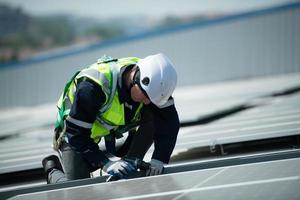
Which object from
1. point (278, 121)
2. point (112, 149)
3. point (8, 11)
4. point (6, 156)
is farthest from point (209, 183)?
point (8, 11)

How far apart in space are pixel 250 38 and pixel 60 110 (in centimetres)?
1570

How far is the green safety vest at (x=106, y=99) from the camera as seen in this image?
16.4 feet

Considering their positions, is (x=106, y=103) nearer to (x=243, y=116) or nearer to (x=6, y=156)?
(x=6, y=156)

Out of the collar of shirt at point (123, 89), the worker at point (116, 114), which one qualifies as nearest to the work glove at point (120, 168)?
the worker at point (116, 114)

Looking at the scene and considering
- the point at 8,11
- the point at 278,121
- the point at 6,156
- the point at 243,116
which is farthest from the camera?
the point at 8,11

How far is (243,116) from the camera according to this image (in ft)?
30.3

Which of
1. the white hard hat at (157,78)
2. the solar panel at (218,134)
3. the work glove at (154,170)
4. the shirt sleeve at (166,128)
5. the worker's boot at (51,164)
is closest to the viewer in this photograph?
the white hard hat at (157,78)

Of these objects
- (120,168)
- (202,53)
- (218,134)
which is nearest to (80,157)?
(120,168)

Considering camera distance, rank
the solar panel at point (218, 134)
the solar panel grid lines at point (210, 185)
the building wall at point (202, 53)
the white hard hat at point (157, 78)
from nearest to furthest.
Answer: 1. the solar panel grid lines at point (210, 185)
2. the white hard hat at point (157, 78)
3. the solar panel at point (218, 134)
4. the building wall at point (202, 53)

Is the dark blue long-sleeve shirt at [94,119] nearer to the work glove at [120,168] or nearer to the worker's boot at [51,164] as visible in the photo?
the work glove at [120,168]

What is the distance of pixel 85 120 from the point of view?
494 cm

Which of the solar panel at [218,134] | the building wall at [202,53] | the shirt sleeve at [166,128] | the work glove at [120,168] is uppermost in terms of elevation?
the building wall at [202,53]

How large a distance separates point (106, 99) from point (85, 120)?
0.27 metres

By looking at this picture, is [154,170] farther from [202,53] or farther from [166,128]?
[202,53]
